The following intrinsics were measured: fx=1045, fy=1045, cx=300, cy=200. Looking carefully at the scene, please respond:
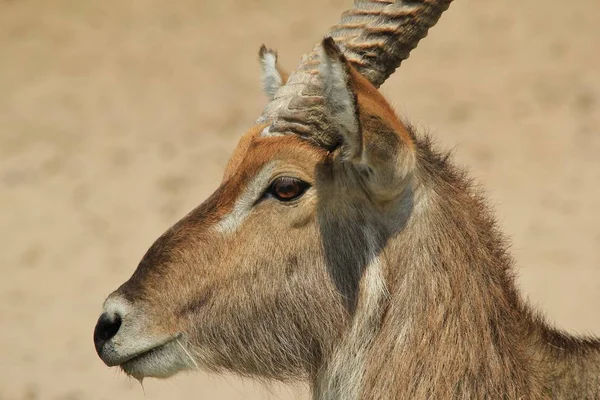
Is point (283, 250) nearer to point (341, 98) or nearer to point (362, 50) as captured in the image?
point (341, 98)

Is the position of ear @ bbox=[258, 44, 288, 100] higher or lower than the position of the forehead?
higher

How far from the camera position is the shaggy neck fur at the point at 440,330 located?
4840 millimetres

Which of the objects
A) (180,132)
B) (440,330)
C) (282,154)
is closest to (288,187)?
(282,154)

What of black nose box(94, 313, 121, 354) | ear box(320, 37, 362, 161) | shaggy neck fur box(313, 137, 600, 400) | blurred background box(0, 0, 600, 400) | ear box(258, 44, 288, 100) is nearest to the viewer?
ear box(320, 37, 362, 161)

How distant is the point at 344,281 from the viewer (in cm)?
502

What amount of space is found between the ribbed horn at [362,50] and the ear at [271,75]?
766 millimetres

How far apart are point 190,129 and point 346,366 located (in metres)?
10.8

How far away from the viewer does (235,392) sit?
11312 millimetres

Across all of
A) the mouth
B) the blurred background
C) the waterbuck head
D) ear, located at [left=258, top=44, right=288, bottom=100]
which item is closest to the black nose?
the waterbuck head

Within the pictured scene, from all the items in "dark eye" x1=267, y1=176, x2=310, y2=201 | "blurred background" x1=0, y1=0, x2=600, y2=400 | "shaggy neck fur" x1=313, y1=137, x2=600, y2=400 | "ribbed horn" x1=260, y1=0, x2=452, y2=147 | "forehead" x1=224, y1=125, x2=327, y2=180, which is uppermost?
"blurred background" x1=0, y1=0, x2=600, y2=400

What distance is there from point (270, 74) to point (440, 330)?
1.99m

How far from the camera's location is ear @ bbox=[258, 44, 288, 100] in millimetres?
6066

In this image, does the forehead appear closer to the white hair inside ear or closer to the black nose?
the black nose

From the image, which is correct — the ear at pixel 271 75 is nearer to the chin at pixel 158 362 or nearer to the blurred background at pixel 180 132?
the chin at pixel 158 362
